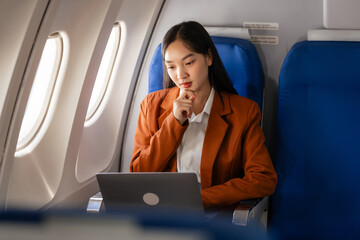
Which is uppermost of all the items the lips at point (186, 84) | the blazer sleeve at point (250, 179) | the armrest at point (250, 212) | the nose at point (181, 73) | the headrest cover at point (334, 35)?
the headrest cover at point (334, 35)

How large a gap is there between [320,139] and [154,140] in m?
0.98

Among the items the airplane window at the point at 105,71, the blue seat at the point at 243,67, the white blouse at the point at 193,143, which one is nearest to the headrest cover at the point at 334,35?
the blue seat at the point at 243,67

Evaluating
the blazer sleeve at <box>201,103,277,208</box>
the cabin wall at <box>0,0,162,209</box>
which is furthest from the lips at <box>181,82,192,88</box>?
the cabin wall at <box>0,0,162,209</box>

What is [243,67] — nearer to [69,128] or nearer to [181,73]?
[181,73]

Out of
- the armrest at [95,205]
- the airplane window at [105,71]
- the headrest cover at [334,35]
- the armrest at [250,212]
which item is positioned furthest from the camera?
the airplane window at [105,71]

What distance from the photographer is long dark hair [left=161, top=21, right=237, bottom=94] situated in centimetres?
239

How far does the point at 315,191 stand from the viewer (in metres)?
2.76

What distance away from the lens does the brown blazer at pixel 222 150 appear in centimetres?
230

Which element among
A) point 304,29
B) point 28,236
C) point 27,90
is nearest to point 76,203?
point 27,90

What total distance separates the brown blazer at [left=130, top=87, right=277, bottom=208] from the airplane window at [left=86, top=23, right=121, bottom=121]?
737 millimetres

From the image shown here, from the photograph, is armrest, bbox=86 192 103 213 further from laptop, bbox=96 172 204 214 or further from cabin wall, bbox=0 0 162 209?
laptop, bbox=96 172 204 214

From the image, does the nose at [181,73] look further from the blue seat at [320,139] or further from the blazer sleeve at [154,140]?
the blue seat at [320,139]

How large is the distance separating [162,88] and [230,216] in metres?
1.03

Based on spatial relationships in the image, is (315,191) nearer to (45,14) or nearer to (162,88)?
(162,88)
